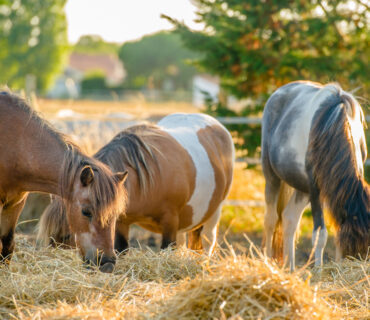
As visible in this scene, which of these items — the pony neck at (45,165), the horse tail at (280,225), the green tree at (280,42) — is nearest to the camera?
the pony neck at (45,165)

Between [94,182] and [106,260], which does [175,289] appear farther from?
[94,182]

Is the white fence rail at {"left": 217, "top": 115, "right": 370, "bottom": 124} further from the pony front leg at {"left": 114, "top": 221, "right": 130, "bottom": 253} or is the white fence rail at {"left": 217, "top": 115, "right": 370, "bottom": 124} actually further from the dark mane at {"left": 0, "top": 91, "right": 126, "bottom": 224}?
the dark mane at {"left": 0, "top": 91, "right": 126, "bottom": 224}

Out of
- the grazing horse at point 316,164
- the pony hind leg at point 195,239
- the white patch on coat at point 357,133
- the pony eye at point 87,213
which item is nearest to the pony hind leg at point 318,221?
the grazing horse at point 316,164

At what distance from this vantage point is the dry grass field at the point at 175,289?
7.68 feet

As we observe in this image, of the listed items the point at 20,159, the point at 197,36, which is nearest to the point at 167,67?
the point at 197,36

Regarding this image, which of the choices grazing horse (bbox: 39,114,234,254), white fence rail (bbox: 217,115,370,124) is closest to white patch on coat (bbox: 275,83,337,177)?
grazing horse (bbox: 39,114,234,254)

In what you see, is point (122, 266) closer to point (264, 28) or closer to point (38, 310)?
point (38, 310)

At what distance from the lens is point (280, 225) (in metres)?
4.98

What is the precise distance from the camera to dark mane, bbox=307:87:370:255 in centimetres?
361

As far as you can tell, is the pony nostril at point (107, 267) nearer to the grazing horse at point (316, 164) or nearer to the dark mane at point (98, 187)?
the dark mane at point (98, 187)

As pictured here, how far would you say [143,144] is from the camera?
4016 millimetres

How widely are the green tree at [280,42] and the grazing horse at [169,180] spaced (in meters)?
2.09

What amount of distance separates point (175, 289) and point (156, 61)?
55.1m

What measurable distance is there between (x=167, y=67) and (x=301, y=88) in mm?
53915
